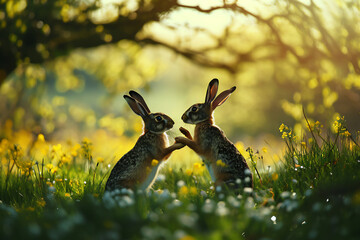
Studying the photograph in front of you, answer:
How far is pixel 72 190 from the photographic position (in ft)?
19.2

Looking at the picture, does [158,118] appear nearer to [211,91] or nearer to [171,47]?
[211,91]

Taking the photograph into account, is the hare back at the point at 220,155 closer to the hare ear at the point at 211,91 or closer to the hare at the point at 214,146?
Answer: the hare at the point at 214,146

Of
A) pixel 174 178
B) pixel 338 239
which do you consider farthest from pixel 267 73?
pixel 338 239

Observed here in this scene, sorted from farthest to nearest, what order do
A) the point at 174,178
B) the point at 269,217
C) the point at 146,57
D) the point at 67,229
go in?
the point at 146,57 < the point at 174,178 < the point at 269,217 < the point at 67,229

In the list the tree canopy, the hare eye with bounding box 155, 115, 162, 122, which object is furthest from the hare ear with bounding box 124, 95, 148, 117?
the tree canopy

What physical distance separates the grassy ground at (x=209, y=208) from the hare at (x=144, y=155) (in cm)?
46

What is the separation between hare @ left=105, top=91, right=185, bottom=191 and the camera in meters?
5.48

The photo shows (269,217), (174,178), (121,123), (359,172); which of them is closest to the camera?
(269,217)

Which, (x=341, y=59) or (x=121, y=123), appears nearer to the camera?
(x=341, y=59)

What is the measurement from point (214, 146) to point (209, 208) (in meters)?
2.22

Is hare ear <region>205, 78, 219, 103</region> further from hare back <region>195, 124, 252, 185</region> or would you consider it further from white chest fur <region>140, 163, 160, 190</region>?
white chest fur <region>140, 163, 160, 190</region>

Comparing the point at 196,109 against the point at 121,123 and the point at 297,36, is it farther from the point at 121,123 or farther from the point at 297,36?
the point at 121,123

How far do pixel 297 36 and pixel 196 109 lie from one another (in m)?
3.84

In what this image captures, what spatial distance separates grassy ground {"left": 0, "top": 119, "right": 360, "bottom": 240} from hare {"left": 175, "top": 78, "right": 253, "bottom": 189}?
36cm
